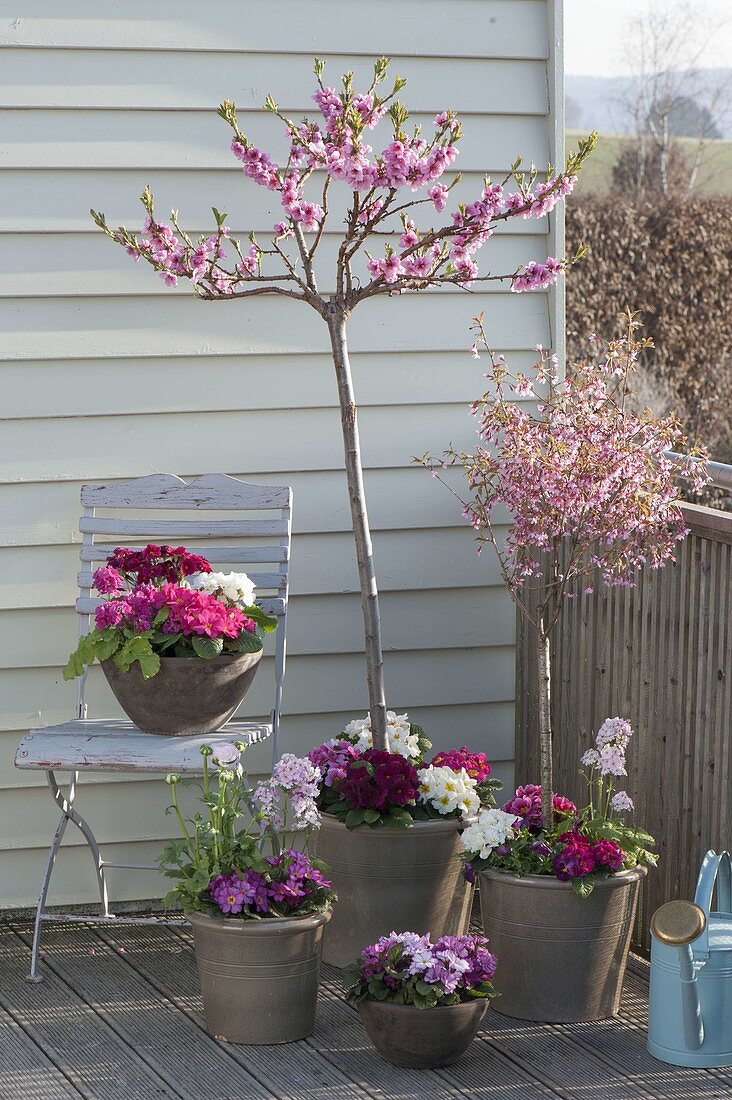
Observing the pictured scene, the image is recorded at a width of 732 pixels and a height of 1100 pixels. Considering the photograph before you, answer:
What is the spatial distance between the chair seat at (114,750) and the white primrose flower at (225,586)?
291 mm

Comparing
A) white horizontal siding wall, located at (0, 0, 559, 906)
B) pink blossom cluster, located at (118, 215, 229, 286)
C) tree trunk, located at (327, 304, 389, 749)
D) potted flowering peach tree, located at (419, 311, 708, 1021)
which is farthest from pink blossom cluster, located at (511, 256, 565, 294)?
white horizontal siding wall, located at (0, 0, 559, 906)

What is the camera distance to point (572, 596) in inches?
111

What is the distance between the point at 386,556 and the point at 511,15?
1.38 m

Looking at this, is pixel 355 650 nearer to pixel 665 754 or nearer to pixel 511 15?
pixel 665 754

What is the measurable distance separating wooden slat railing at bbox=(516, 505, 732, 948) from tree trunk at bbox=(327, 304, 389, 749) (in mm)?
578

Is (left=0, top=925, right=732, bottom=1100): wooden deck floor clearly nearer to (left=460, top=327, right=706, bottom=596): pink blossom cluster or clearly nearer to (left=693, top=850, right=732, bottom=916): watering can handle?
(left=693, top=850, right=732, bottom=916): watering can handle

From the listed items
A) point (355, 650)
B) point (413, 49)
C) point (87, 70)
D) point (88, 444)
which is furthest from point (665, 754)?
point (87, 70)

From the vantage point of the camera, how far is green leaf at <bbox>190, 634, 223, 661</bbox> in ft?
9.40

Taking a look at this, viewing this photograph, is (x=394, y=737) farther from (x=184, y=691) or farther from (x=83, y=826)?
(x=83, y=826)

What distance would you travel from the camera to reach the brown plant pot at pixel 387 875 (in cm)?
296

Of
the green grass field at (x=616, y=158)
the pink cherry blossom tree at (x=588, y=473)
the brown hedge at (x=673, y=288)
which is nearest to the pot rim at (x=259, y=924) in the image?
the pink cherry blossom tree at (x=588, y=473)

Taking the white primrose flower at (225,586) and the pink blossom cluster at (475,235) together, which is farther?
the white primrose flower at (225,586)

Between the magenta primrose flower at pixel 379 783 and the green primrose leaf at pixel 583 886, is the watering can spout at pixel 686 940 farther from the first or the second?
the magenta primrose flower at pixel 379 783

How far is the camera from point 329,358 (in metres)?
3.48
